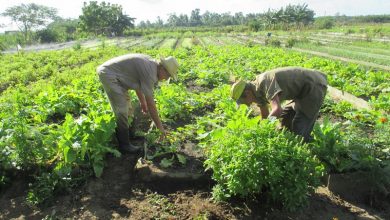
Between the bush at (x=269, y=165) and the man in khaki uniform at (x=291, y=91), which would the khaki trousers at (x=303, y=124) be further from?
the bush at (x=269, y=165)

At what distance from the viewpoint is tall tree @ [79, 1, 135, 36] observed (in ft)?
195

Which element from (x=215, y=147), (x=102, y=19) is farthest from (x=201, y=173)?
(x=102, y=19)

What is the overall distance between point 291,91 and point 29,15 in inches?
3127

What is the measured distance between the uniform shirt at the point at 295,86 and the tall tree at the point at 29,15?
7286 cm

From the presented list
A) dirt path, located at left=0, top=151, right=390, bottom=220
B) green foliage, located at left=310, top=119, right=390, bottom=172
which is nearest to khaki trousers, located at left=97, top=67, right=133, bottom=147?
dirt path, located at left=0, top=151, right=390, bottom=220

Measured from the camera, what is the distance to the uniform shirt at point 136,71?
4605 millimetres

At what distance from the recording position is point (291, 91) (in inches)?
181

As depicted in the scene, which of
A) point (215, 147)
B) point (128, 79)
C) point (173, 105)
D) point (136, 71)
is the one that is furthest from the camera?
point (173, 105)

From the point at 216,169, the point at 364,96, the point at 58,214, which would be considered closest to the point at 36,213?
the point at 58,214

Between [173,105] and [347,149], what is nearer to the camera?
[347,149]

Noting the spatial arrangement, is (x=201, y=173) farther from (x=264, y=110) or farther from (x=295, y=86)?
(x=295, y=86)

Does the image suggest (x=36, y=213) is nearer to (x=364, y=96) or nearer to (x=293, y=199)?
(x=293, y=199)

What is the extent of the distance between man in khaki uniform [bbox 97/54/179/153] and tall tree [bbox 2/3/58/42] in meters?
71.5

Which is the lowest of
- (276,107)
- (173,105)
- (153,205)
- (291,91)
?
(153,205)
